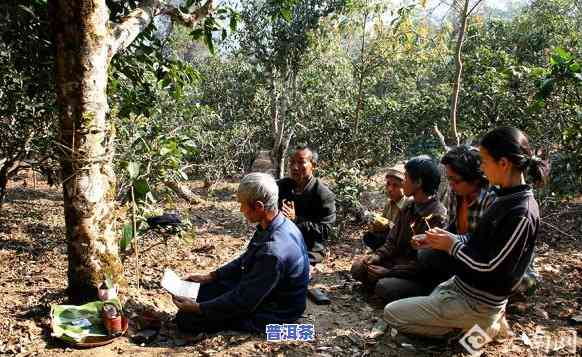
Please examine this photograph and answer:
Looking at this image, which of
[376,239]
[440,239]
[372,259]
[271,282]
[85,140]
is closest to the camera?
[440,239]

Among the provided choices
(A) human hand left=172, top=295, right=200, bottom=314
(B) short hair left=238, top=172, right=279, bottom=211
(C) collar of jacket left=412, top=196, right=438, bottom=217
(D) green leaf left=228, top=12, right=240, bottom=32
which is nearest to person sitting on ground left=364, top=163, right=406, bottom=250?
(C) collar of jacket left=412, top=196, right=438, bottom=217

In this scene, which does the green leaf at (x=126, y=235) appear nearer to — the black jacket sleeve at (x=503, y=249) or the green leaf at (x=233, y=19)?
the green leaf at (x=233, y=19)

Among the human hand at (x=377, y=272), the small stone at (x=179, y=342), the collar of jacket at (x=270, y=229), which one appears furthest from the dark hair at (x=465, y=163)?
the small stone at (x=179, y=342)

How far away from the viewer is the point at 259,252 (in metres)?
2.83

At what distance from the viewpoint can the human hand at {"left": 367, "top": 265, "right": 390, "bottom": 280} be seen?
3787 mm

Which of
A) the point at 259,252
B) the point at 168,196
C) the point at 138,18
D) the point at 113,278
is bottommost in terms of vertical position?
the point at 113,278

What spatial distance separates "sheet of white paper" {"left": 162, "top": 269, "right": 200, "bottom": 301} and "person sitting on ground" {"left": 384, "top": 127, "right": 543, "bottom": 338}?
1.59 m

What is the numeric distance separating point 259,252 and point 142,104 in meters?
2.68

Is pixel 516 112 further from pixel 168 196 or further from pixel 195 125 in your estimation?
pixel 195 125

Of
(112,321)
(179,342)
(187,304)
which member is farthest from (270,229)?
(112,321)

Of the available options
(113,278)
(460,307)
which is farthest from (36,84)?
(460,307)

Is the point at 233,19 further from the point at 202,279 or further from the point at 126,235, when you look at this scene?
the point at 202,279

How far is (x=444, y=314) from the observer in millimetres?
2789

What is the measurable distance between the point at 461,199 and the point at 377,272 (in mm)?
983
